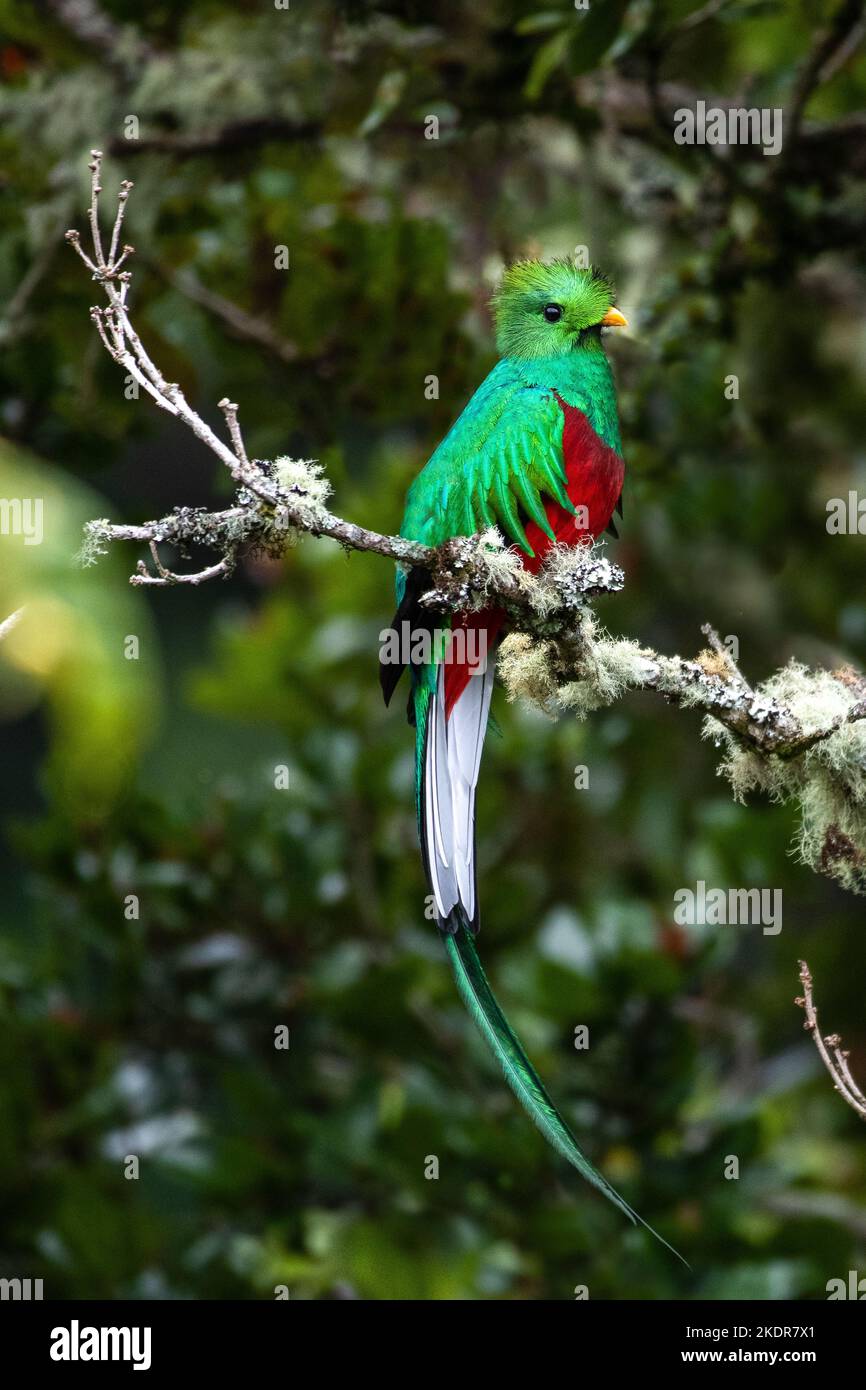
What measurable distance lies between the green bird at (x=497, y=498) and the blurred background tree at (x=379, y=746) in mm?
690

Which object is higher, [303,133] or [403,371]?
[303,133]

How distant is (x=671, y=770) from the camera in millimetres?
4848

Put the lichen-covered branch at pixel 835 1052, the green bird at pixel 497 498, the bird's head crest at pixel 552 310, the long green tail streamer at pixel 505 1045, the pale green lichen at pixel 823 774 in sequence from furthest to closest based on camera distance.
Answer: the bird's head crest at pixel 552 310 < the green bird at pixel 497 498 < the pale green lichen at pixel 823 774 < the long green tail streamer at pixel 505 1045 < the lichen-covered branch at pixel 835 1052

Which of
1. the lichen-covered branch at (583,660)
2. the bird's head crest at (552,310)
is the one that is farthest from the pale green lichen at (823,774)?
the bird's head crest at (552,310)

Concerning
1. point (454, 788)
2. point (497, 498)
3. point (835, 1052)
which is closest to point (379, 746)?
point (454, 788)

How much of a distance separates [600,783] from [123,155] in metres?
2.11

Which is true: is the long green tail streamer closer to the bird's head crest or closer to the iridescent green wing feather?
the iridescent green wing feather

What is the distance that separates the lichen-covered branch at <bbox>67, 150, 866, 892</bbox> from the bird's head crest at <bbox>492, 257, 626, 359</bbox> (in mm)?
587

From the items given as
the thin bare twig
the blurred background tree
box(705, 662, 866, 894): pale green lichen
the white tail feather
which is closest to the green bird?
the white tail feather

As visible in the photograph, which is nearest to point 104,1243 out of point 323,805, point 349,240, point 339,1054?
point 339,1054

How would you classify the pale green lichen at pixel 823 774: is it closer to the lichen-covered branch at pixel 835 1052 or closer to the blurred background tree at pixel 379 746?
the lichen-covered branch at pixel 835 1052

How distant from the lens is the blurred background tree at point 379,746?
12.3 ft

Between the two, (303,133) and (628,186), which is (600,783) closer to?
(628,186)

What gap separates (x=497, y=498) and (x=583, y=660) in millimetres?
441
